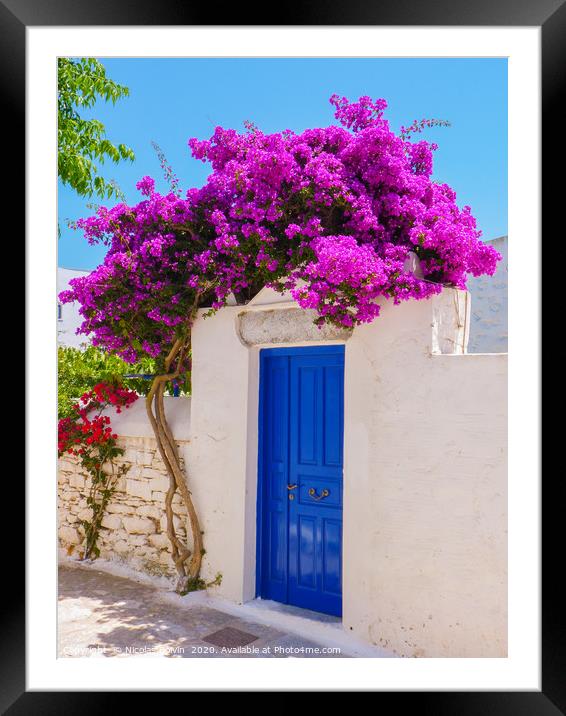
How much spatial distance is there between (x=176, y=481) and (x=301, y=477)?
141 centimetres

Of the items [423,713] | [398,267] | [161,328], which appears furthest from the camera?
[161,328]

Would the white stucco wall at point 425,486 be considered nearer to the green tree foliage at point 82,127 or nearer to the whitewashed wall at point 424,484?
the whitewashed wall at point 424,484

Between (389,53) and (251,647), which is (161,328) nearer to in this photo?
(251,647)

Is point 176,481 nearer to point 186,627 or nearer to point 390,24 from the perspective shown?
point 186,627

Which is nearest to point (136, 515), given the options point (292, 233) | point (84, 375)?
point (84, 375)

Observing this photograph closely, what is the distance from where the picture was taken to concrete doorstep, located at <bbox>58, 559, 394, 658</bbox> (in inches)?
172

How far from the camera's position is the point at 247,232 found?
4.74 meters

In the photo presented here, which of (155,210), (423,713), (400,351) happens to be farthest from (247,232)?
(423,713)

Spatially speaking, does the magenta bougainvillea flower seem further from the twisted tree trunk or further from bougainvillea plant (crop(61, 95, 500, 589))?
the twisted tree trunk

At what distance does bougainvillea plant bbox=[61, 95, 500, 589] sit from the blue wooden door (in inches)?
24.9

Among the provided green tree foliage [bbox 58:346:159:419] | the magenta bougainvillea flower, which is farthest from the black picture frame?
green tree foliage [bbox 58:346:159:419]

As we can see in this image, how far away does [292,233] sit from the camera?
15.1 feet
